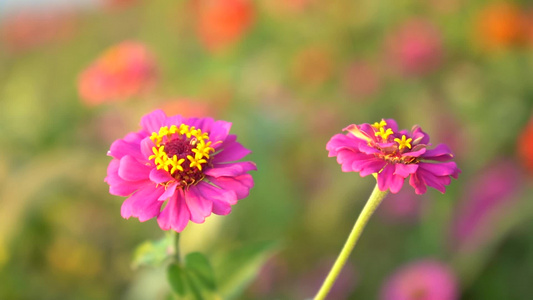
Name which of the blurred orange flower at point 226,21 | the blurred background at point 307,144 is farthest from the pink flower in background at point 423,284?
the blurred orange flower at point 226,21

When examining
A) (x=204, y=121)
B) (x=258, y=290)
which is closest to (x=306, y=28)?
(x=258, y=290)

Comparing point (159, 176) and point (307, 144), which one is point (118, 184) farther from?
point (307, 144)

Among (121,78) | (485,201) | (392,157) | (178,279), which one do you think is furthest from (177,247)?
(485,201)

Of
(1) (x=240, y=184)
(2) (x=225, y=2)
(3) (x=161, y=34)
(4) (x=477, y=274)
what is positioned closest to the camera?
(1) (x=240, y=184)

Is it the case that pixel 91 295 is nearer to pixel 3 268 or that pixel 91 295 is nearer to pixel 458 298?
pixel 3 268

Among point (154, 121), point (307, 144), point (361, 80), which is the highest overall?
point (361, 80)

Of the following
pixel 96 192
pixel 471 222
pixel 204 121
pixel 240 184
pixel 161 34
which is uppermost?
pixel 161 34
